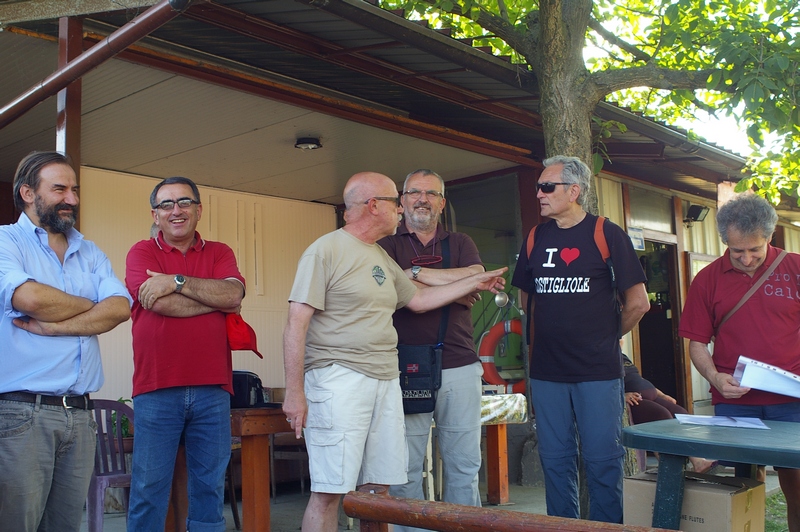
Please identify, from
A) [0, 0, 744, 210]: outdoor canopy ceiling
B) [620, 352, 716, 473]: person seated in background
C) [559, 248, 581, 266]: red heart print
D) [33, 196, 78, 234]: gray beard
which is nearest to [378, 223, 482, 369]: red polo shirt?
→ [559, 248, 581, 266]: red heart print

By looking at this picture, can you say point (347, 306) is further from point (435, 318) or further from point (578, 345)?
point (578, 345)

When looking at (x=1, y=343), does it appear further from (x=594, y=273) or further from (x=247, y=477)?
(x=594, y=273)

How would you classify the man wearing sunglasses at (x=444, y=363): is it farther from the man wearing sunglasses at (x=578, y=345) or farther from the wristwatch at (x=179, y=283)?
the wristwatch at (x=179, y=283)

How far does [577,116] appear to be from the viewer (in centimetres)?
511

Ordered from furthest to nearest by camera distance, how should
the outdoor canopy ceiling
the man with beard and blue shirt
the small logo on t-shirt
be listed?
1. the outdoor canopy ceiling
2. the small logo on t-shirt
3. the man with beard and blue shirt

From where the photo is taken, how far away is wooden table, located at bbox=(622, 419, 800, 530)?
8.46ft

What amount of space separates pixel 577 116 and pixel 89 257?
3164mm

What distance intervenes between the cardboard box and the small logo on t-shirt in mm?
1381

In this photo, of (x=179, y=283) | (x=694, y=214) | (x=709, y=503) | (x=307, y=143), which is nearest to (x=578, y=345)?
(x=709, y=503)

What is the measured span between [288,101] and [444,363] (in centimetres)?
287

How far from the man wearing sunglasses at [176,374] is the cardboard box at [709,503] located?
1.82 m

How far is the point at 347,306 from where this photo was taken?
3545mm

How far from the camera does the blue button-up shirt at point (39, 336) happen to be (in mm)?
2922

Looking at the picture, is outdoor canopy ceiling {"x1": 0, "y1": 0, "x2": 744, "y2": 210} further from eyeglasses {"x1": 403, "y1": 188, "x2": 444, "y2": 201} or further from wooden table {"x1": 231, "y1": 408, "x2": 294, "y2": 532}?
wooden table {"x1": 231, "y1": 408, "x2": 294, "y2": 532}
